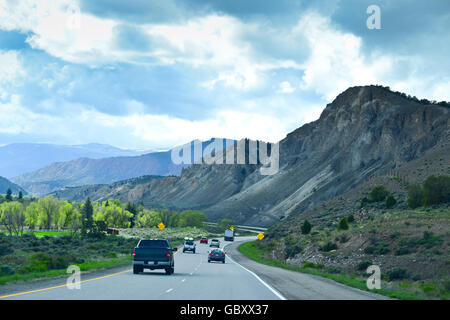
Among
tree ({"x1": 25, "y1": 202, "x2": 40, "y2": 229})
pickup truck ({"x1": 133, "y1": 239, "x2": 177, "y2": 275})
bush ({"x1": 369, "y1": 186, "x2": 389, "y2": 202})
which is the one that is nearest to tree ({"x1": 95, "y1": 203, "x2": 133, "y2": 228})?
tree ({"x1": 25, "y1": 202, "x2": 40, "y2": 229})

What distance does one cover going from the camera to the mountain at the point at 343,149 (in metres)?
111

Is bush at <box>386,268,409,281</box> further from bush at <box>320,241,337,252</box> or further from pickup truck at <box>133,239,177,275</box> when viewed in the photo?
bush at <box>320,241,337,252</box>

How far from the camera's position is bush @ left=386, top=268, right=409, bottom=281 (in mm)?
33688

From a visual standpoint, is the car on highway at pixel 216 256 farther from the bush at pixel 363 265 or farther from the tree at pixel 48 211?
the tree at pixel 48 211

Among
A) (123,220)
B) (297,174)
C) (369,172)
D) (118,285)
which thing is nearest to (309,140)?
(297,174)

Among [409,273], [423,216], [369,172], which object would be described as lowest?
[409,273]

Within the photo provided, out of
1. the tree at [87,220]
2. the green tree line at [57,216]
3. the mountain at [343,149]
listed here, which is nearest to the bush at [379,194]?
the mountain at [343,149]

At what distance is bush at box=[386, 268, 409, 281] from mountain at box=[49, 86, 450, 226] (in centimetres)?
6912

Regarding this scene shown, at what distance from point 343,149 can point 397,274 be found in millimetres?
99734

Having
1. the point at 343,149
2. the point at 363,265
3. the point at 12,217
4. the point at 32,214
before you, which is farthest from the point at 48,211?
the point at 363,265

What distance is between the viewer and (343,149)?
432 ft
